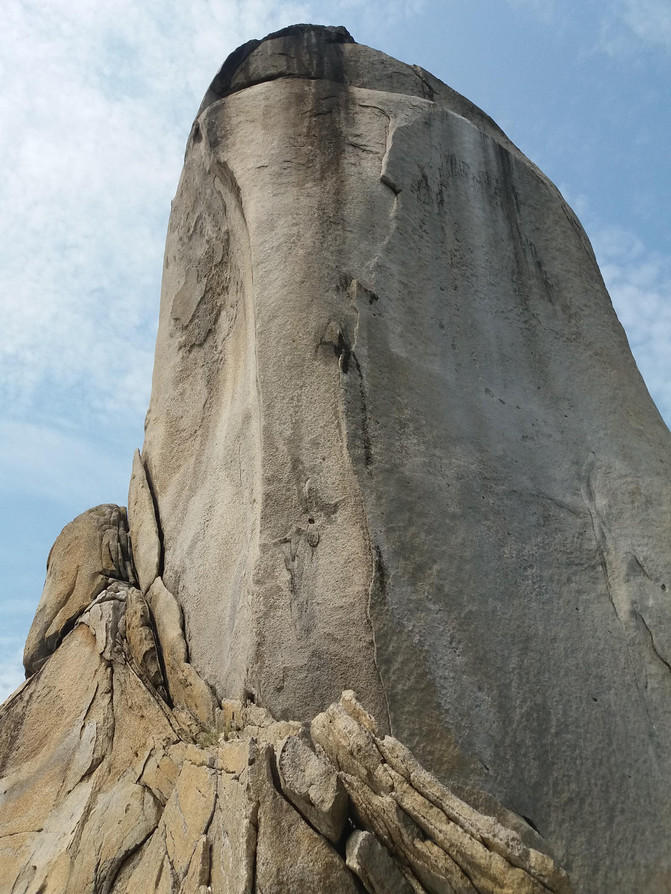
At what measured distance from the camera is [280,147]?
684cm

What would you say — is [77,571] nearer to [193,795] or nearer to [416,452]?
[193,795]

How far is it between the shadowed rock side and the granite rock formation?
0.02 m

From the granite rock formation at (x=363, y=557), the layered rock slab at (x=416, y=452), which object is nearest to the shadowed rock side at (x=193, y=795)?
the granite rock formation at (x=363, y=557)

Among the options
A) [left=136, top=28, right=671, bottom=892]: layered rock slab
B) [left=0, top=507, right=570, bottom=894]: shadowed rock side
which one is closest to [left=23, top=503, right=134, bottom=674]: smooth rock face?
[left=0, top=507, right=570, bottom=894]: shadowed rock side

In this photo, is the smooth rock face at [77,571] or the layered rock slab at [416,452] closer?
the layered rock slab at [416,452]

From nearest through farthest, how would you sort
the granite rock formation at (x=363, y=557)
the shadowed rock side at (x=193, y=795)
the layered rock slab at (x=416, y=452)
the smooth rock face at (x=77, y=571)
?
the shadowed rock side at (x=193, y=795)
the granite rock formation at (x=363, y=557)
the layered rock slab at (x=416, y=452)
the smooth rock face at (x=77, y=571)

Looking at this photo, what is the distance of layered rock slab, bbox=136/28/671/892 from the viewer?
16.1 ft

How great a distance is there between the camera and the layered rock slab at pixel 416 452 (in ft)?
16.1

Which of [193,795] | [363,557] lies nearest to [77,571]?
[193,795]

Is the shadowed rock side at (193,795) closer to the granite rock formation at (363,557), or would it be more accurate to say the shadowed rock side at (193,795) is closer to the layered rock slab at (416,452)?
the granite rock formation at (363,557)

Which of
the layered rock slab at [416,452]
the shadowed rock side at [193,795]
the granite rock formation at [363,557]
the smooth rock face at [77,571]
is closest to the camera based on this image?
the shadowed rock side at [193,795]

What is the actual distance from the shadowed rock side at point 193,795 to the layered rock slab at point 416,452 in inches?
12.8

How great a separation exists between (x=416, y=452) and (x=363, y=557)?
32.7 inches

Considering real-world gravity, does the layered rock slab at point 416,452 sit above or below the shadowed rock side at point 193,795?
above
